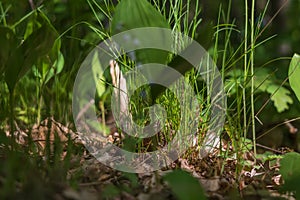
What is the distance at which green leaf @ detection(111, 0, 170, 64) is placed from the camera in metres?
1.12

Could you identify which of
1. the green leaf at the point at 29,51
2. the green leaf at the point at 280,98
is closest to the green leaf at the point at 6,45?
the green leaf at the point at 29,51

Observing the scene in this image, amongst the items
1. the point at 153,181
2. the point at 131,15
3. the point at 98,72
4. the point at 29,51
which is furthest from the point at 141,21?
the point at 98,72

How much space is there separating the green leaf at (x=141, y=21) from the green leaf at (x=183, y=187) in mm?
429

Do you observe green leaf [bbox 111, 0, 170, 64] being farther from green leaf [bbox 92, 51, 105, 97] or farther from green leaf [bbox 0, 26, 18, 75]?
green leaf [bbox 92, 51, 105, 97]

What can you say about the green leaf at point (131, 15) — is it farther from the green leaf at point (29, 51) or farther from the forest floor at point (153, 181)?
the forest floor at point (153, 181)

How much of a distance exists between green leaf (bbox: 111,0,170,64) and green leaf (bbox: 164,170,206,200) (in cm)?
43

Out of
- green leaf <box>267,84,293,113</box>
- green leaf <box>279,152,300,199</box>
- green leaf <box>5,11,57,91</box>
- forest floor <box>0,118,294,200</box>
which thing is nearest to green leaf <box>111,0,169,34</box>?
green leaf <box>5,11,57,91</box>

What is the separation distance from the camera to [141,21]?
115 cm

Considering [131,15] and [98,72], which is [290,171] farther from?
[98,72]

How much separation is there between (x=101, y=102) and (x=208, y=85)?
73 centimetres

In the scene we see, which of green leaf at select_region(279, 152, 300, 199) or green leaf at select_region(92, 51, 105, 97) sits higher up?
green leaf at select_region(92, 51, 105, 97)

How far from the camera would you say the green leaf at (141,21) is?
112cm

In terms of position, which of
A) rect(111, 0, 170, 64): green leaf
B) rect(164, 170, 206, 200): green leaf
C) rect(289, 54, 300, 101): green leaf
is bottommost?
rect(164, 170, 206, 200): green leaf

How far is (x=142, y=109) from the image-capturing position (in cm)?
113
